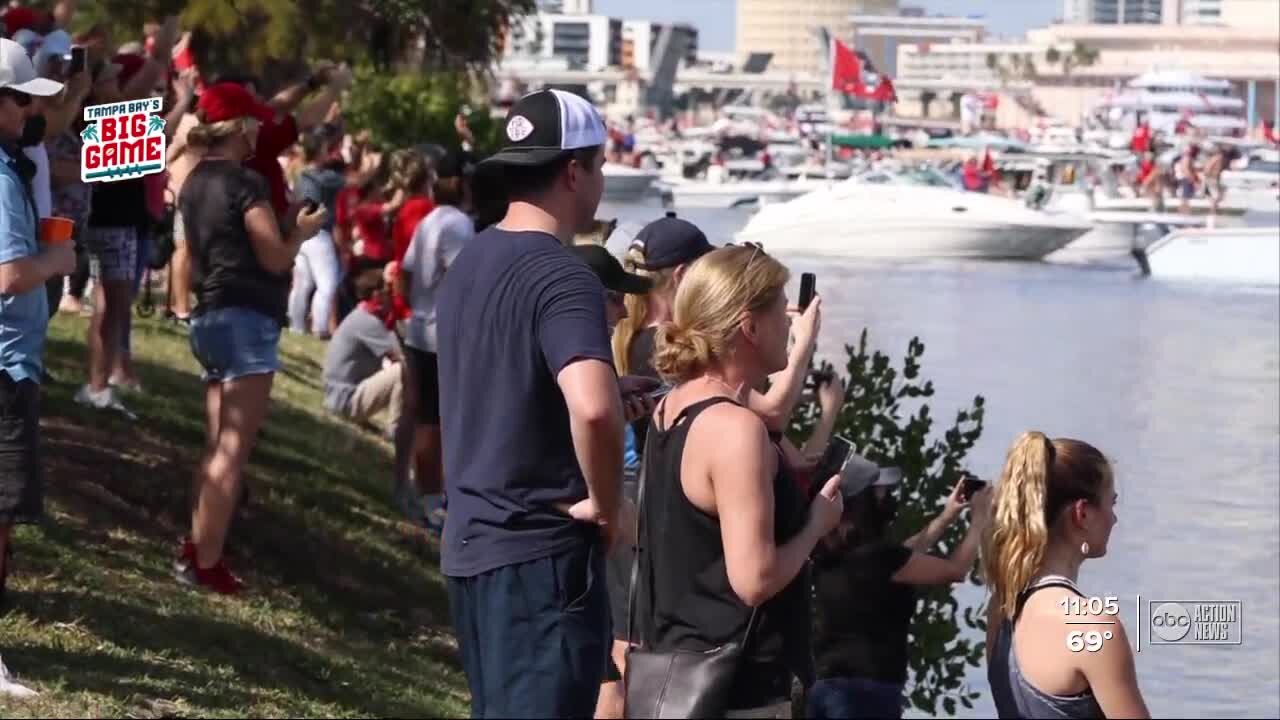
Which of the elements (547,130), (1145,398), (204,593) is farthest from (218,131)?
(1145,398)

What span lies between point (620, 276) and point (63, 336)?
7.67 meters

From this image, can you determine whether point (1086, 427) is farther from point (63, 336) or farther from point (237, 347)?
point (237, 347)

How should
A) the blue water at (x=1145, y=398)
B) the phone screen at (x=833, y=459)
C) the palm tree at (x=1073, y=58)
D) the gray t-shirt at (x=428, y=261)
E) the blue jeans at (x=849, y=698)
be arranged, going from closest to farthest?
the phone screen at (x=833, y=459)
the blue jeans at (x=849, y=698)
the gray t-shirt at (x=428, y=261)
the blue water at (x=1145, y=398)
the palm tree at (x=1073, y=58)

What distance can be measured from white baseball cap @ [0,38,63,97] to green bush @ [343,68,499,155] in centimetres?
2696

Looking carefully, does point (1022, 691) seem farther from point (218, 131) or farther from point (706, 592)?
point (218, 131)

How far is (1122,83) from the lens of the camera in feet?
589

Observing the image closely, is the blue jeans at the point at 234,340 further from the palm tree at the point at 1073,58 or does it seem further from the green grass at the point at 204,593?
the palm tree at the point at 1073,58

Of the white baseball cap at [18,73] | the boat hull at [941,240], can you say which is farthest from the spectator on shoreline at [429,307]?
the boat hull at [941,240]

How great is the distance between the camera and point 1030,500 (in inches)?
202

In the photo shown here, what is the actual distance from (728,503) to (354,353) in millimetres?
8849

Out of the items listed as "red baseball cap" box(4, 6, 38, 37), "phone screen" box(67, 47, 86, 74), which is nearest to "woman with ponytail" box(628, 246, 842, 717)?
"phone screen" box(67, 47, 86, 74)

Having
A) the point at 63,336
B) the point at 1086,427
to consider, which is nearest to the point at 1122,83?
the point at 1086,427

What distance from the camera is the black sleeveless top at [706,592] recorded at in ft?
16.3

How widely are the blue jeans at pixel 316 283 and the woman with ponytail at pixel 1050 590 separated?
465 inches
